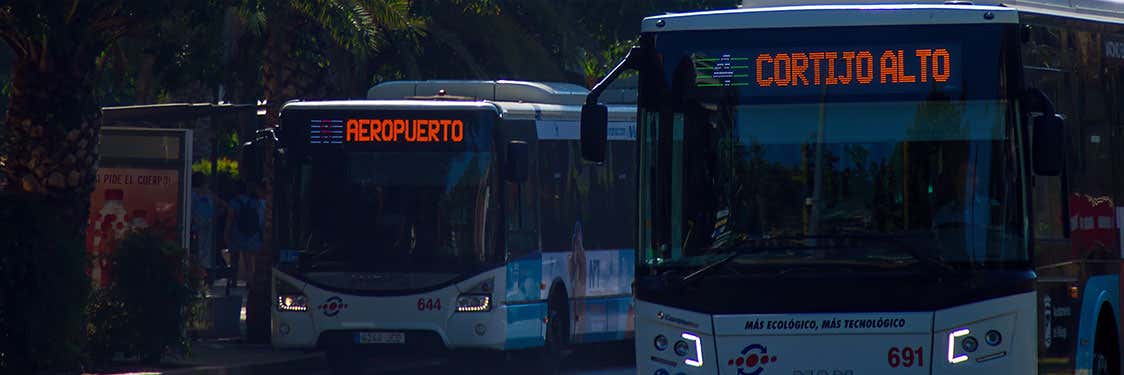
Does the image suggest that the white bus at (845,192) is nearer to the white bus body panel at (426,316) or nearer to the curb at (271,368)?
the white bus body panel at (426,316)

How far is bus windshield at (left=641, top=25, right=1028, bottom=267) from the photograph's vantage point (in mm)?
10586

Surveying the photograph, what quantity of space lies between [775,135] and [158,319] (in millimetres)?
8607

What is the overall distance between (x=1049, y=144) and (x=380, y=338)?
869 cm

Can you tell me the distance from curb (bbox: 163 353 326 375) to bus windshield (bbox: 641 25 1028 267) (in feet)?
24.9

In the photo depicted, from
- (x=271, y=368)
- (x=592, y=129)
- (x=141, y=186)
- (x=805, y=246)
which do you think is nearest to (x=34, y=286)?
(x=271, y=368)

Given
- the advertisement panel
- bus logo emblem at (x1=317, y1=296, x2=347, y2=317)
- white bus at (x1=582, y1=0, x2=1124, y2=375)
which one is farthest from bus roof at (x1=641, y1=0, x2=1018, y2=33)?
the advertisement panel

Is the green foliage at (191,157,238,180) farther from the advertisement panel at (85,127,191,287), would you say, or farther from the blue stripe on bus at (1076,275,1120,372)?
the blue stripe on bus at (1076,275,1120,372)

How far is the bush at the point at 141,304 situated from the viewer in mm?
17734

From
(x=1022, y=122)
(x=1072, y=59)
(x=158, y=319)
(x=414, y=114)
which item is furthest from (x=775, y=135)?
(x=158, y=319)

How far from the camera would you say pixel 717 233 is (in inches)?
425

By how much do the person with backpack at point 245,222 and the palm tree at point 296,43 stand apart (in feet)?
14.8

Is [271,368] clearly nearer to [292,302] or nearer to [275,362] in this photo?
[275,362]

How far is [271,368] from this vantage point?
18.6 meters

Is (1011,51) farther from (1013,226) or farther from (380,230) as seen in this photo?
(380,230)
